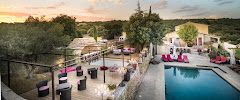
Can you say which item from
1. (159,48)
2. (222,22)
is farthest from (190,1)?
(222,22)

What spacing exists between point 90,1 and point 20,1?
15.3 m

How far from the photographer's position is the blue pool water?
8.99 m

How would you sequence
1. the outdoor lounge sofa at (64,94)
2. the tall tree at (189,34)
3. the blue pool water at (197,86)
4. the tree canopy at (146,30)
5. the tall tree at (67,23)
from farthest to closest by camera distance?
the tall tree at (67,23), the tall tree at (189,34), the tree canopy at (146,30), the blue pool water at (197,86), the outdoor lounge sofa at (64,94)

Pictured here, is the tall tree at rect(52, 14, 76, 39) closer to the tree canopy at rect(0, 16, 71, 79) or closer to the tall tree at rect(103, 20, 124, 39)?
the tall tree at rect(103, 20, 124, 39)

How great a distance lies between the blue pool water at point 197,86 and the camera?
8987 mm

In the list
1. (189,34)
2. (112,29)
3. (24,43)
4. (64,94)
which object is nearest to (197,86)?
(64,94)

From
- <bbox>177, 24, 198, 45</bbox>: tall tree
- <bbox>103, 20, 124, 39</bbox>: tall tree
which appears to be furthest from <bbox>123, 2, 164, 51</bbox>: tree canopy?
<bbox>103, 20, 124, 39</bbox>: tall tree

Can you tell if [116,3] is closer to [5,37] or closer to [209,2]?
[209,2]

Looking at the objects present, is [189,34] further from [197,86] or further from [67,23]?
[67,23]

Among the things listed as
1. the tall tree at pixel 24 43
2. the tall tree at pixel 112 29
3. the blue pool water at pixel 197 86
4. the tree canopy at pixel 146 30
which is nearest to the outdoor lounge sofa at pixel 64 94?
the tall tree at pixel 24 43

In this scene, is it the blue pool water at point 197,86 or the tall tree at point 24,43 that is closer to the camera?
the tall tree at point 24,43

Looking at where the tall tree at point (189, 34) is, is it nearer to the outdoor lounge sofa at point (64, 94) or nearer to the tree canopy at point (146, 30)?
the tree canopy at point (146, 30)

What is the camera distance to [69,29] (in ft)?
107

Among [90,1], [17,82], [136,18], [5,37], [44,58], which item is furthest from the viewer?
[90,1]
